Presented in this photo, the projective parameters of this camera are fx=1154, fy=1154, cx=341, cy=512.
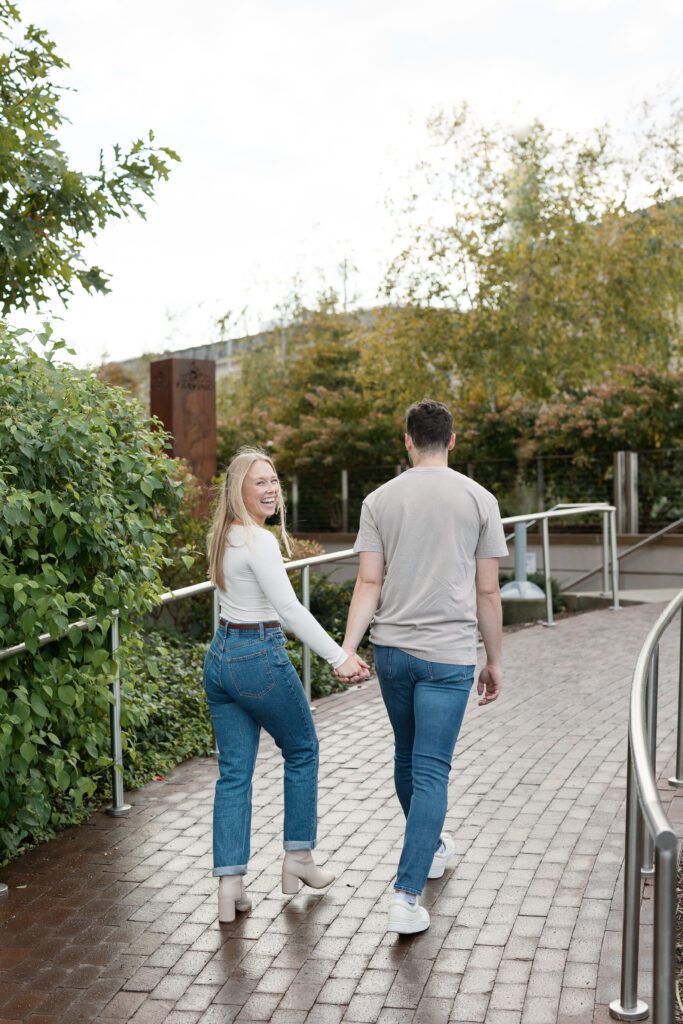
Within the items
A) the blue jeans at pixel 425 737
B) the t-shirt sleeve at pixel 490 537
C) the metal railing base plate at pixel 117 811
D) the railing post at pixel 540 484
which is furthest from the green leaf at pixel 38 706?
the railing post at pixel 540 484

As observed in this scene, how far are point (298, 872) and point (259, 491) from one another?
1.51 meters

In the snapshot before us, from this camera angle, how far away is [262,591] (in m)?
4.25

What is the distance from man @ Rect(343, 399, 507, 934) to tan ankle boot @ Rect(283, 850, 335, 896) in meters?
0.51

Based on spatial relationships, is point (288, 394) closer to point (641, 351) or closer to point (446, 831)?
point (641, 351)

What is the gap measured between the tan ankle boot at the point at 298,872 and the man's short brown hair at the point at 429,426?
1.67 m

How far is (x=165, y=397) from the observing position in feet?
40.7

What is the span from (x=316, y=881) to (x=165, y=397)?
849cm

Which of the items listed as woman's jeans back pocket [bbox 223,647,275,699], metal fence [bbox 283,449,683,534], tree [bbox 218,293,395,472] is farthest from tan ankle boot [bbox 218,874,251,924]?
tree [bbox 218,293,395,472]

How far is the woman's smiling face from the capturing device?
4320 millimetres

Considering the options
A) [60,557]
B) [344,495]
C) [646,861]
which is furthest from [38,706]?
[344,495]

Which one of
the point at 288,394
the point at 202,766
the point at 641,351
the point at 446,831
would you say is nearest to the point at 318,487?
the point at 288,394

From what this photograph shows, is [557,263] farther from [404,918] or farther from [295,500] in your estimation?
[404,918]

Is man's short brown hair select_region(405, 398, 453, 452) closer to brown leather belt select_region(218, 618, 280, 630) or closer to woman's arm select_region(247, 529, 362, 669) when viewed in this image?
woman's arm select_region(247, 529, 362, 669)

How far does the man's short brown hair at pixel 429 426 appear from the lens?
14.0 feet
